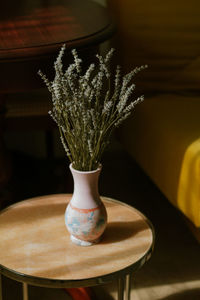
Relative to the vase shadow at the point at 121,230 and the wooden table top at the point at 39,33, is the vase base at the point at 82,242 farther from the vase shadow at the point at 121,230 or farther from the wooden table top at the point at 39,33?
the wooden table top at the point at 39,33

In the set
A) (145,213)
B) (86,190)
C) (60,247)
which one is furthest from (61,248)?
(145,213)

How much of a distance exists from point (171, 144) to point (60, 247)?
0.55 metres

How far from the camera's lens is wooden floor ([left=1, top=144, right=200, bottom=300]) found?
4.71 ft

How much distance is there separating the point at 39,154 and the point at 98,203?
1122 millimetres

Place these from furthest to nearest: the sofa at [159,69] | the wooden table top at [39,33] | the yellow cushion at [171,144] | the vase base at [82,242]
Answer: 1. the sofa at [159,69]
2. the yellow cushion at [171,144]
3. the wooden table top at [39,33]
4. the vase base at [82,242]

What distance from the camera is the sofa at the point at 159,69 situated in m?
1.57

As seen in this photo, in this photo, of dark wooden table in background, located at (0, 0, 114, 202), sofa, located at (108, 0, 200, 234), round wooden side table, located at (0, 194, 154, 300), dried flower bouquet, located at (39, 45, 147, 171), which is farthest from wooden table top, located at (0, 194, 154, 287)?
sofa, located at (108, 0, 200, 234)

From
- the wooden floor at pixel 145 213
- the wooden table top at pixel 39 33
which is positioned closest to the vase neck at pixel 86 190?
the wooden table top at pixel 39 33

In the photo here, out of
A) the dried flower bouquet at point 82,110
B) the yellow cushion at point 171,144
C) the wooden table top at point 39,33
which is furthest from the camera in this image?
the yellow cushion at point 171,144

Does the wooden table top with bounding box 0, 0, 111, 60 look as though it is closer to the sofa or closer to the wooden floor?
the sofa

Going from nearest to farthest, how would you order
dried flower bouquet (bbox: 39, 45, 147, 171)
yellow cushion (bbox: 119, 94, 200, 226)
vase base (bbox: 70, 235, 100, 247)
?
dried flower bouquet (bbox: 39, 45, 147, 171) < vase base (bbox: 70, 235, 100, 247) < yellow cushion (bbox: 119, 94, 200, 226)

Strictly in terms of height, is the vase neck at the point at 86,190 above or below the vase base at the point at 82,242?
above

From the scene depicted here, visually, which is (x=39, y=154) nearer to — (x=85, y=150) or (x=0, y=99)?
(x=0, y=99)

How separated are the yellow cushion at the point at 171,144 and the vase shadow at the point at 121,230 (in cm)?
28
